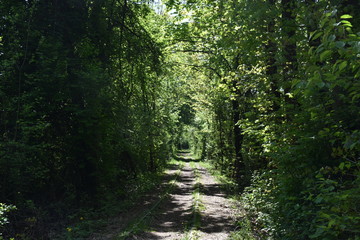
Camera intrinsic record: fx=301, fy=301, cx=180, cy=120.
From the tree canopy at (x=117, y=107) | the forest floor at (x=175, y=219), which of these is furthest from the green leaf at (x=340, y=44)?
the forest floor at (x=175, y=219)

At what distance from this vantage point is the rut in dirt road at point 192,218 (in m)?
8.36

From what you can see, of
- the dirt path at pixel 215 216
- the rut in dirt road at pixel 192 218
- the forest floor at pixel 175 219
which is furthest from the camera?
the dirt path at pixel 215 216

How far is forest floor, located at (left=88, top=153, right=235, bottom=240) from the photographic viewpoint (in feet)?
27.0

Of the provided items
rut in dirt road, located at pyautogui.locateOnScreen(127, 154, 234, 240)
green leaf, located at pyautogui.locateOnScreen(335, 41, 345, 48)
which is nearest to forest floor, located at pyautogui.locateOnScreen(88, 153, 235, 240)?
rut in dirt road, located at pyautogui.locateOnScreen(127, 154, 234, 240)

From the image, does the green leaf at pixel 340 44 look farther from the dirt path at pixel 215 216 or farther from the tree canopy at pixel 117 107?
the dirt path at pixel 215 216

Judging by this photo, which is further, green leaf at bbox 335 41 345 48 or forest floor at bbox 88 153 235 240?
forest floor at bbox 88 153 235 240

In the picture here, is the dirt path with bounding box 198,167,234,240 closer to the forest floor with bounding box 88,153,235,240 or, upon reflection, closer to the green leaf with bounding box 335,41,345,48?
the forest floor with bounding box 88,153,235,240

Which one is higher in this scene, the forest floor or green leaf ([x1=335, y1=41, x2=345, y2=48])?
green leaf ([x1=335, y1=41, x2=345, y2=48])

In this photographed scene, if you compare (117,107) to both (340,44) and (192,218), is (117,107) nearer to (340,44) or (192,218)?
(192,218)

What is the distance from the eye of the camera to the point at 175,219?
10.4 meters

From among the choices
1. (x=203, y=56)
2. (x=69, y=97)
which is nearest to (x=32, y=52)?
(x=69, y=97)

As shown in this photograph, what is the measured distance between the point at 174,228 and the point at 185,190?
7752 millimetres

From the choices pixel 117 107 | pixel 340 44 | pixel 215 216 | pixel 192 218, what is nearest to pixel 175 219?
pixel 192 218

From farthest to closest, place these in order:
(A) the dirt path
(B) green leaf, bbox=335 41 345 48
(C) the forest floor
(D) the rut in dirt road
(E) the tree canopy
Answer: (A) the dirt path → (D) the rut in dirt road → (C) the forest floor → (E) the tree canopy → (B) green leaf, bbox=335 41 345 48
